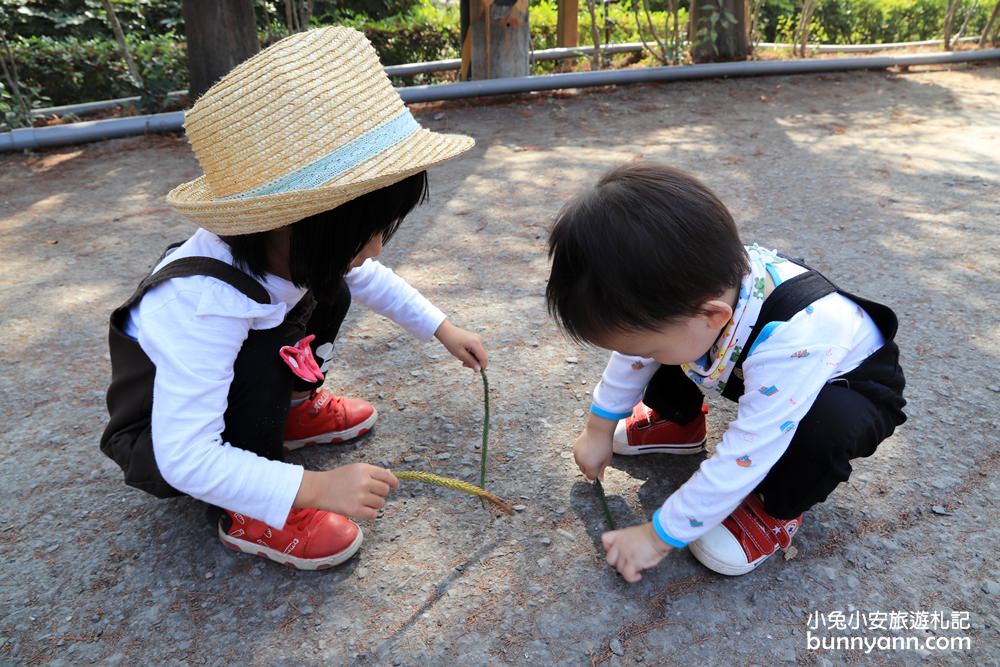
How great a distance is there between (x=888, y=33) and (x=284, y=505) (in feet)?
28.4

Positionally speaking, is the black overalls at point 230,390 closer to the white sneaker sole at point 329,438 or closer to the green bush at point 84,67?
the white sneaker sole at point 329,438

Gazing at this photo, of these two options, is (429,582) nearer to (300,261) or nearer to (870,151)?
(300,261)

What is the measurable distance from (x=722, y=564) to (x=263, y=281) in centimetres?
108

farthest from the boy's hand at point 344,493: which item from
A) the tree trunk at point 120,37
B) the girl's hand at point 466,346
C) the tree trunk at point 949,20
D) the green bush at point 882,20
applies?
the green bush at point 882,20

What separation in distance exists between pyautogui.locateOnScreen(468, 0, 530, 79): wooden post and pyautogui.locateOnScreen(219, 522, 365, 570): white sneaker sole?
454 centimetres

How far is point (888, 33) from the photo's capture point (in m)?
7.91

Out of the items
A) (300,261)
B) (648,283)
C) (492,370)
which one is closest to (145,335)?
(300,261)

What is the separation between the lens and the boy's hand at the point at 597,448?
1724mm

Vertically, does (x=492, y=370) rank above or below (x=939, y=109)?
below

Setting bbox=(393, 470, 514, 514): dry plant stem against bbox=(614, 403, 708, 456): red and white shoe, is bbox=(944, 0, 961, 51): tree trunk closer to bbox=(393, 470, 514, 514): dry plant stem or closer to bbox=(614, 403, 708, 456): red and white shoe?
bbox=(614, 403, 708, 456): red and white shoe

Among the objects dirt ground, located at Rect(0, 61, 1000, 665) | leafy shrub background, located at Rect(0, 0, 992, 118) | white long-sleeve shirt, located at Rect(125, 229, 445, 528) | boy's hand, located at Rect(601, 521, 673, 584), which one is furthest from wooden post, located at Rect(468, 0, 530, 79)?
boy's hand, located at Rect(601, 521, 673, 584)

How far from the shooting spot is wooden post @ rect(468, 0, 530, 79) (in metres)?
5.32

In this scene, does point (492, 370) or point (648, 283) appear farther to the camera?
point (492, 370)

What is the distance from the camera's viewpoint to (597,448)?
68.1 inches
